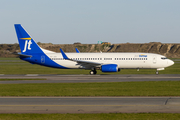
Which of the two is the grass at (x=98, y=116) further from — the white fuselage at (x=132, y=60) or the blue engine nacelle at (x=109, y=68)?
the white fuselage at (x=132, y=60)

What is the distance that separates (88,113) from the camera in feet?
45.3

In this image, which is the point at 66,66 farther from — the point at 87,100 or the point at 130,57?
the point at 87,100

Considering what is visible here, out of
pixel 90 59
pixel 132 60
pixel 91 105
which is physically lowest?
pixel 91 105

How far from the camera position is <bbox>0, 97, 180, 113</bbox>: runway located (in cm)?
1454

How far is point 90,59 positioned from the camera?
44.3m

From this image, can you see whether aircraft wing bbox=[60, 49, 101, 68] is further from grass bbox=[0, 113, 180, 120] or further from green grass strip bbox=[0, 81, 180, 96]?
grass bbox=[0, 113, 180, 120]

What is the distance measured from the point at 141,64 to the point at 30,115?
106 ft

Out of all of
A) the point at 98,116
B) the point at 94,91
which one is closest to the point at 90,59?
the point at 94,91

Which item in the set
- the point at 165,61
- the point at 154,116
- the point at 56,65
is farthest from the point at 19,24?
the point at 154,116

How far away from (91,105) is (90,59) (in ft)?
93.2

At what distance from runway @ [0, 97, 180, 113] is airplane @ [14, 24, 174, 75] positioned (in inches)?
964

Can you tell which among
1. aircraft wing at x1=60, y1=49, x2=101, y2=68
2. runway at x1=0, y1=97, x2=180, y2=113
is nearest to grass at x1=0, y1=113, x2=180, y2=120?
runway at x1=0, y1=97, x2=180, y2=113

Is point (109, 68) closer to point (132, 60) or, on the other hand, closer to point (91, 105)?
point (132, 60)

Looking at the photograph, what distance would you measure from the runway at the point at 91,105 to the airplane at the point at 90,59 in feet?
80.4
